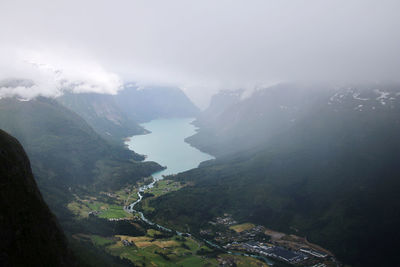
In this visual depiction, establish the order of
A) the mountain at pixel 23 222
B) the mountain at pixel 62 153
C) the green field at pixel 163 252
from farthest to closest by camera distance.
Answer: the mountain at pixel 62 153 < the green field at pixel 163 252 < the mountain at pixel 23 222

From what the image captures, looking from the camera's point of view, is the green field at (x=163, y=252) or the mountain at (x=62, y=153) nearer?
the green field at (x=163, y=252)

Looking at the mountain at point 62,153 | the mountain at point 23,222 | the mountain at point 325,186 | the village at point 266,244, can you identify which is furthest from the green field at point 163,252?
the mountain at point 23,222

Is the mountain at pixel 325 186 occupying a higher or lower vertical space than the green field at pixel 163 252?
higher

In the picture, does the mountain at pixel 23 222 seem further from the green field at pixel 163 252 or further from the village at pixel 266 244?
the village at pixel 266 244

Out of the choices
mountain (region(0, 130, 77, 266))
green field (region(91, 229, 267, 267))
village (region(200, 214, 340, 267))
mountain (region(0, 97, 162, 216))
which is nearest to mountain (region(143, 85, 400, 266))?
village (region(200, 214, 340, 267))

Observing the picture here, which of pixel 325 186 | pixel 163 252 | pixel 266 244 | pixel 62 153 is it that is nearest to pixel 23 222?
pixel 163 252

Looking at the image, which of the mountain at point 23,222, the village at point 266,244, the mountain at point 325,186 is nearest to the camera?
the mountain at point 23,222

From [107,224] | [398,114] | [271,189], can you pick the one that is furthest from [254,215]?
[398,114]
